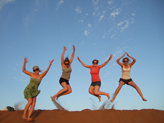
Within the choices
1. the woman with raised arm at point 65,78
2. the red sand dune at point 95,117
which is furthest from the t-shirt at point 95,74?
the red sand dune at point 95,117

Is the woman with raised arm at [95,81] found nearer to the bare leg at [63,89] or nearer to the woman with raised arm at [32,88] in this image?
the bare leg at [63,89]

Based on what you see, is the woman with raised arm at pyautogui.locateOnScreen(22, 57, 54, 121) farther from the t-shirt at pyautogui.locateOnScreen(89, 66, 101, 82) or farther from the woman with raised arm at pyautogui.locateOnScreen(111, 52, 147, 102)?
the woman with raised arm at pyautogui.locateOnScreen(111, 52, 147, 102)

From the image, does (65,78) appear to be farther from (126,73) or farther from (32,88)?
(126,73)

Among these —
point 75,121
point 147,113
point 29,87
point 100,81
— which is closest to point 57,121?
point 75,121

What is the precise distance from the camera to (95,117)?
6.03 meters

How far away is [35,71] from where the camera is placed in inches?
264

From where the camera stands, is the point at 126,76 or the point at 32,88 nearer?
the point at 32,88

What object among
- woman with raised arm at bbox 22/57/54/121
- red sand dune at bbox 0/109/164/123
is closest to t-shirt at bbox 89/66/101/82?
red sand dune at bbox 0/109/164/123

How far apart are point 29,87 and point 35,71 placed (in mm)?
784

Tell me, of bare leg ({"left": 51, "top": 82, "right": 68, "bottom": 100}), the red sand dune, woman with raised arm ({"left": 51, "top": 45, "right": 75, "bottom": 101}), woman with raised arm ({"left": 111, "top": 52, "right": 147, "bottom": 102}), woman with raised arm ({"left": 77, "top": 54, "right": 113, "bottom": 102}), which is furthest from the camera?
woman with raised arm ({"left": 111, "top": 52, "right": 147, "bottom": 102})

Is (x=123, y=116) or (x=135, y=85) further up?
(x=135, y=85)

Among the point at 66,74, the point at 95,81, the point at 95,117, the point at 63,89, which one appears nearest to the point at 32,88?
the point at 63,89

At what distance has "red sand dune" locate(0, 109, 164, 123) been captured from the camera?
5.87 meters

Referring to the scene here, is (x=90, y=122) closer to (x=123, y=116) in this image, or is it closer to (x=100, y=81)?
(x=123, y=116)
